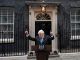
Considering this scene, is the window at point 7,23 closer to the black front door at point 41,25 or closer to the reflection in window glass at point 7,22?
the reflection in window glass at point 7,22

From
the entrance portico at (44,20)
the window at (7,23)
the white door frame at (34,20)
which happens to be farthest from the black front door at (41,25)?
the window at (7,23)

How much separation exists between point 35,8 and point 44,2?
0.70 m

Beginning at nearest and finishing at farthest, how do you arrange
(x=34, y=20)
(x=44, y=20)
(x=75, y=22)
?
(x=34, y=20) → (x=44, y=20) → (x=75, y=22)

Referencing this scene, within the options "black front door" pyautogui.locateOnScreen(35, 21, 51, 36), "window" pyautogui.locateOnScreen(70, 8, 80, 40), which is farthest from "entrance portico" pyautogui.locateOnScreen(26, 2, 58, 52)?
"window" pyautogui.locateOnScreen(70, 8, 80, 40)

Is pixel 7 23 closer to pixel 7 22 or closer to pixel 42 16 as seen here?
pixel 7 22

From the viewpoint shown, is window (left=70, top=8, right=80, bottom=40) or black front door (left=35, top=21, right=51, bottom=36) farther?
window (left=70, top=8, right=80, bottom=40)

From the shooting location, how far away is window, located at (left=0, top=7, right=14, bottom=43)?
1789 cm

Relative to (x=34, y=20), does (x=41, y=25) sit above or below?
below

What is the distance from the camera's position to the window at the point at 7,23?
17.9m

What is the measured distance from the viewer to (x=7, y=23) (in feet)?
59.2

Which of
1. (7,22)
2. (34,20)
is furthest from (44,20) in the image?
(7,22)

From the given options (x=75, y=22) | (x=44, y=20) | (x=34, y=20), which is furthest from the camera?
(x=75, y=22)

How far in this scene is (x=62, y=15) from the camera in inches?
717

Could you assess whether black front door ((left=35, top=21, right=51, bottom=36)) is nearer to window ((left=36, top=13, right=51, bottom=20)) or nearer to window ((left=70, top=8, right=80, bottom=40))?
window ((left=36, top=13, right=51, bottom=20))
